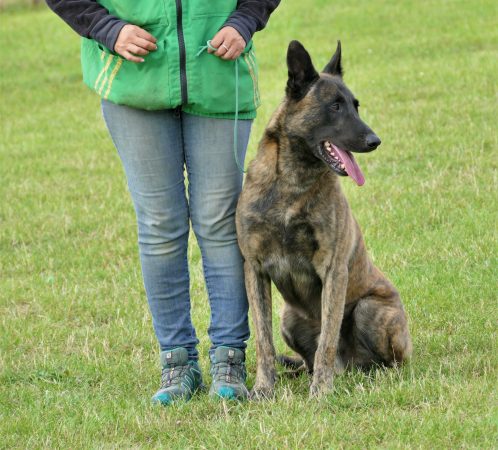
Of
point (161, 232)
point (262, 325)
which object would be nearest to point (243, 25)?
point (161, 232)

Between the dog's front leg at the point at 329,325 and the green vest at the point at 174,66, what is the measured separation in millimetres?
958

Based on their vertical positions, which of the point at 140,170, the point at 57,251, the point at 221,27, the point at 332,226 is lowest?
the point at 57,251

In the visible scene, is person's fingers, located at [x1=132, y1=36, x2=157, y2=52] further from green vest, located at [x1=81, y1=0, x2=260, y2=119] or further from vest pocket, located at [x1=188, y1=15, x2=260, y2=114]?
vest pocket, located at [x1=188, y1=15, x2=260, y2=114]

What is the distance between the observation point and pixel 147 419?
4500 millimetres

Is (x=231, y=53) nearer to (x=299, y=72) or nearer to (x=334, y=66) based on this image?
(x=299, y=72)

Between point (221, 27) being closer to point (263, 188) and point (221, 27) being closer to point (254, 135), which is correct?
point (263, 188)

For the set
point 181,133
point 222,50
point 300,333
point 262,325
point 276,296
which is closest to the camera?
point 222,50

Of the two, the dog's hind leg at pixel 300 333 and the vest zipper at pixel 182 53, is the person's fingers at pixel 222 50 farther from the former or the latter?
the dog's hind leg at pixel 300 333

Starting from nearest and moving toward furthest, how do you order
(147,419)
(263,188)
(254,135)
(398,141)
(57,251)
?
(147,419) → (263,188) → (57,251) → (398,141) → (254,135)

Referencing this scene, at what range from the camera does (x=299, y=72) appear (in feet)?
15.9

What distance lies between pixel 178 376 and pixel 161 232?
722 mm

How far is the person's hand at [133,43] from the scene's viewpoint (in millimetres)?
4395

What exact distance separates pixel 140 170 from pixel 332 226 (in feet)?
3.09

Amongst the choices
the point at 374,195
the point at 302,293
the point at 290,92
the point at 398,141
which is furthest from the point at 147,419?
the point at 398,141
